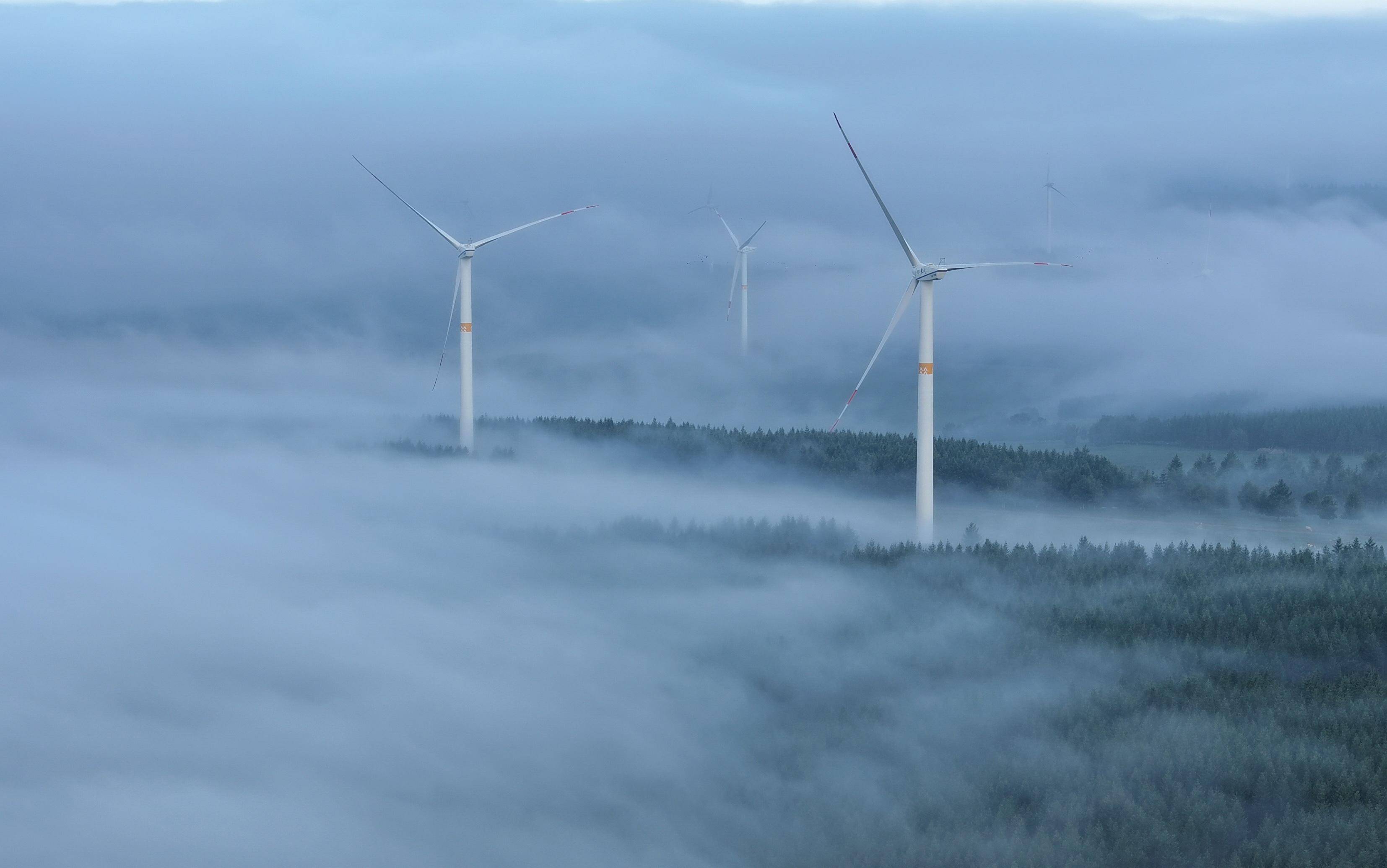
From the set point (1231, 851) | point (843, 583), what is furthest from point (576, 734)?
point (1231, 851)

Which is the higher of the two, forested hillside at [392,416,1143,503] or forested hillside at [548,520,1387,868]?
forested hillside at [392,416,1143,503]

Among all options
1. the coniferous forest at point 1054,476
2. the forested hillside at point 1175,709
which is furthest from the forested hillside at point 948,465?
the forested hillside at point 1175,709

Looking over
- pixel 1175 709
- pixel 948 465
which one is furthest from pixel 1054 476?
pixel 1175 709

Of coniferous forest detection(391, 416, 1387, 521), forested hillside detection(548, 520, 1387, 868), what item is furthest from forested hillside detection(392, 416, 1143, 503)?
forested hillside detection(548, 520, 1387, 868)

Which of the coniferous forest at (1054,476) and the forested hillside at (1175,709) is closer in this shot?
the forested hillside at (1175,709)

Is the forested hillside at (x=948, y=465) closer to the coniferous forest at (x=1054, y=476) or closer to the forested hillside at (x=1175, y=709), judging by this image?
the coniferous forest at (x=1054, y=476)

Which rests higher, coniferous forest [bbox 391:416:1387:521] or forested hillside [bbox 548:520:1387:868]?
coniferous forest [bbox 391:416:1387:521]

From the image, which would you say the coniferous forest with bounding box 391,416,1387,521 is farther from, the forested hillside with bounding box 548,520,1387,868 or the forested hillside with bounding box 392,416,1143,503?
the forested hillside with bounding box 548,520,1387,868

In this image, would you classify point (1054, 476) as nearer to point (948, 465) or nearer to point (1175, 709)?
point (948, 465)

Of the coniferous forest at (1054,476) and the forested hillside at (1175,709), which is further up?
the coniferous forest at (1054,476)

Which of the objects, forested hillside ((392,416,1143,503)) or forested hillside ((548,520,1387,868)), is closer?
forested hillside ((548,520,1387,868))
